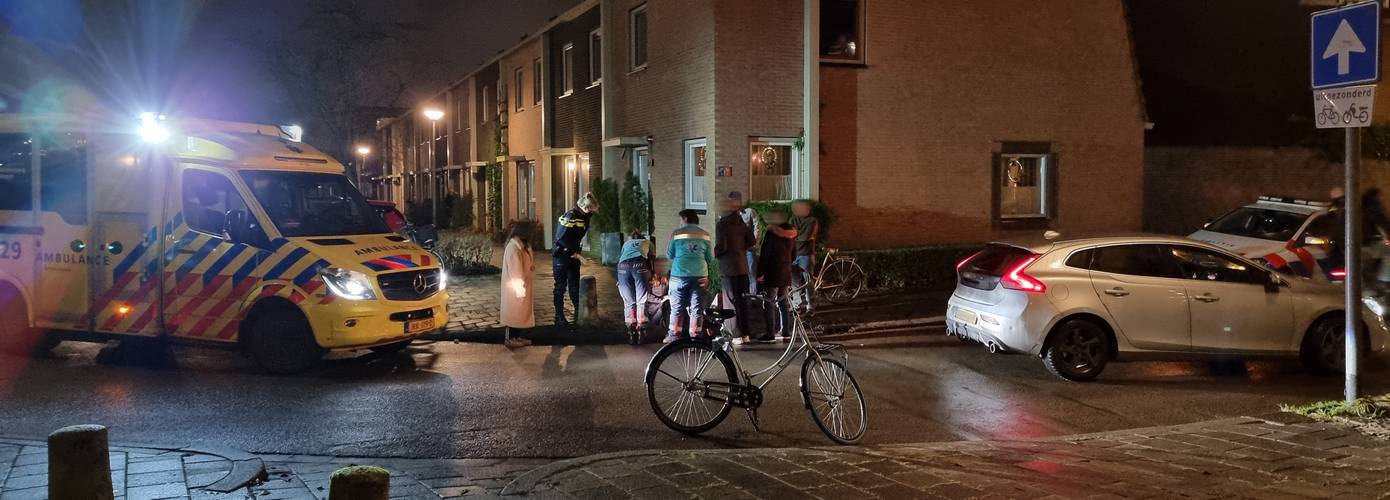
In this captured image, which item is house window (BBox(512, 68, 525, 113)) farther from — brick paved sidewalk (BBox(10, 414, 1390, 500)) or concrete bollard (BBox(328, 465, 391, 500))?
concrete bollard (BBox(328, 465, 391, 500))

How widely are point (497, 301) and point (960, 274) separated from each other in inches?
273

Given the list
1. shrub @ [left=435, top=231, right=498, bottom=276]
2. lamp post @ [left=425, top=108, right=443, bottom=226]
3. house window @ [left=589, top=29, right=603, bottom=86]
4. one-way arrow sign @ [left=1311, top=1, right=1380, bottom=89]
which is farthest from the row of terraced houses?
lamp post @ [left=425, top=108, right=443, bottom=226]

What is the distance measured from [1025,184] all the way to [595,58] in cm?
952

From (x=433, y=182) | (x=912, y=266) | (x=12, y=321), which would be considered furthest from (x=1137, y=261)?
(x=433, y=182)

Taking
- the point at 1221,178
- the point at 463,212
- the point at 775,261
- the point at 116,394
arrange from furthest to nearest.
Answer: the point at 463,212, the point at 1221,178, the point at 775,261, the point at 116,394

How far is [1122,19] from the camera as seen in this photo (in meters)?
19.1

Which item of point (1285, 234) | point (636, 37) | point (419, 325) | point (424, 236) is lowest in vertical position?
point (419, 325)

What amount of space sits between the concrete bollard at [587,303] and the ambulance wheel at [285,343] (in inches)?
143

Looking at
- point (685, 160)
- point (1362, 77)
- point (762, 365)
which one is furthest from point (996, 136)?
point (1362, 77)

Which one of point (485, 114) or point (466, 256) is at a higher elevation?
point (485, 114)

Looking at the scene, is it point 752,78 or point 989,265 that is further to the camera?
point 752,78

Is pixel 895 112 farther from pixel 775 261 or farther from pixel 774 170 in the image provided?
pixel 775 261

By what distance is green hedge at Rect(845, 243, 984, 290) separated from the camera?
16.4 metres

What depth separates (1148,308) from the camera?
→ 389 inches
